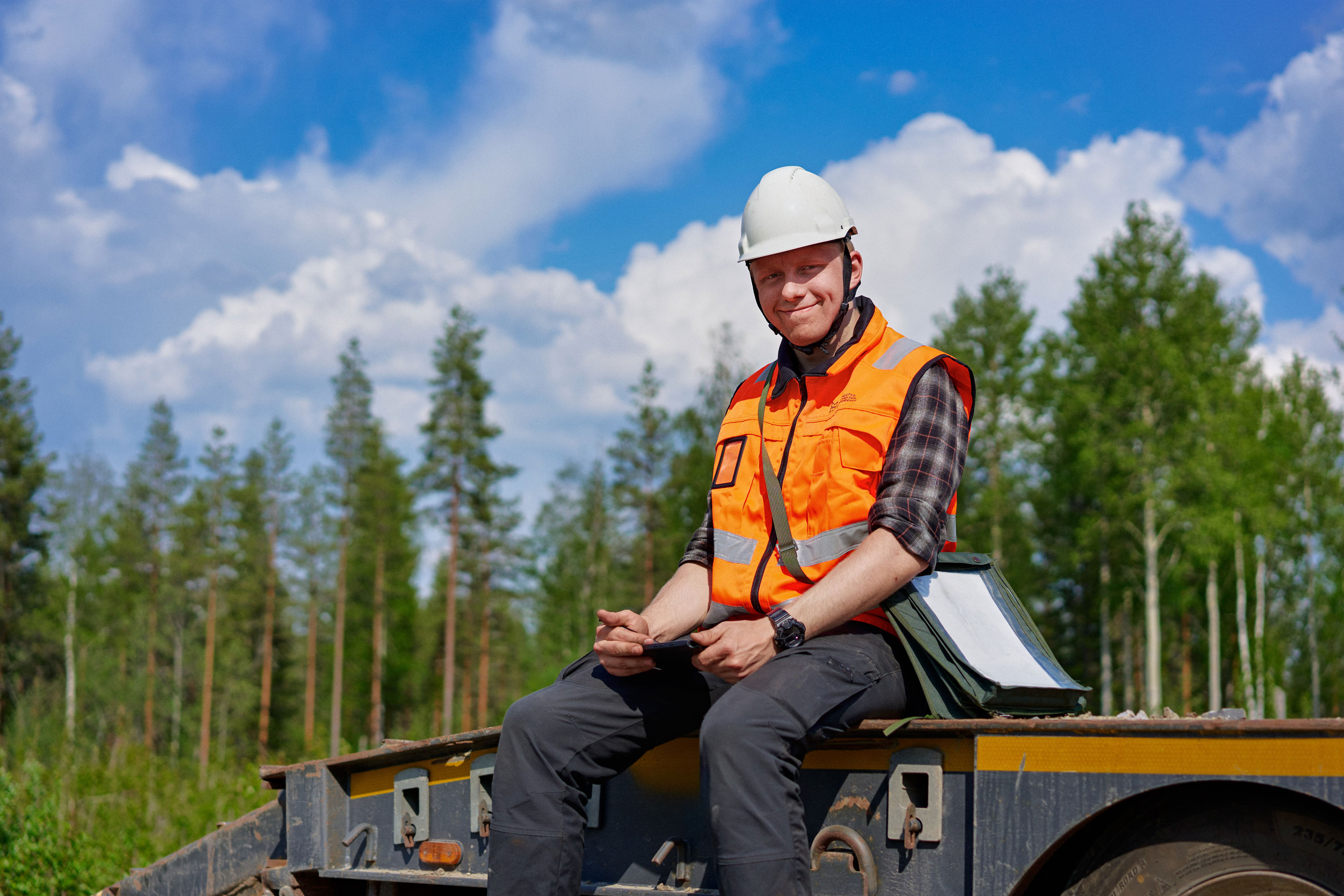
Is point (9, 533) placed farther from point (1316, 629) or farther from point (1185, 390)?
point (1316, 629)

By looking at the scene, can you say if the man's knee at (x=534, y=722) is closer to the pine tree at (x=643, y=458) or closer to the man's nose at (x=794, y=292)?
the man's nose at (x=794, y=292)

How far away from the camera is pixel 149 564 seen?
49.5m

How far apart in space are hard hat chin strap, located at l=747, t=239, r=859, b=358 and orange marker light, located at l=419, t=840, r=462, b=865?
2.02 meters

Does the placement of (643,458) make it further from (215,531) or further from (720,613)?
(720,613)

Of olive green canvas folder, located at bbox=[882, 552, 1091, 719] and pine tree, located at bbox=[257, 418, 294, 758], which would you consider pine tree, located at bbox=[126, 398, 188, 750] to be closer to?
pine tree, located at bbox=[257, 418, 294, 758]

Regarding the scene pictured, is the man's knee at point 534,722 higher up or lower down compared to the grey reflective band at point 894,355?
lower down

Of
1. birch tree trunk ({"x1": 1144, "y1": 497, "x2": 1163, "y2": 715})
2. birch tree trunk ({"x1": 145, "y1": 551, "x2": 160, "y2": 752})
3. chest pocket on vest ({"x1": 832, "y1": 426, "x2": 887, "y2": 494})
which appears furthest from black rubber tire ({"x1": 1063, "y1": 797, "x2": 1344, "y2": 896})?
birch tree trunk ({"x1": 145, "y1": 551, "x2": 160, "y2": 752})

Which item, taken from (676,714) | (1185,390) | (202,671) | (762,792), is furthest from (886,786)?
(202,671)

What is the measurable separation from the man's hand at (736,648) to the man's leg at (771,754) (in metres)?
0.05

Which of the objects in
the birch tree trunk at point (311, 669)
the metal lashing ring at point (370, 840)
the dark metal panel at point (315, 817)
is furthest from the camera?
the birch tree trunk at point (311, 669)

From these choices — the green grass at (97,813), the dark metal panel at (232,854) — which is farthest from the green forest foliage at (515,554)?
the dark metal panel at (232,854)

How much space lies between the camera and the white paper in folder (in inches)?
124

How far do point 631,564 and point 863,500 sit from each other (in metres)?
37.2

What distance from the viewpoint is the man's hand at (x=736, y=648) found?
10.3 ft
